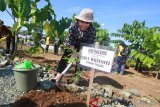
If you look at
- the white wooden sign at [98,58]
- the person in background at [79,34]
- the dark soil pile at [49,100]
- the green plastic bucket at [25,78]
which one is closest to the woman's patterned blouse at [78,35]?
the person in background at [79,34]

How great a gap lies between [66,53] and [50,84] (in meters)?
0.87

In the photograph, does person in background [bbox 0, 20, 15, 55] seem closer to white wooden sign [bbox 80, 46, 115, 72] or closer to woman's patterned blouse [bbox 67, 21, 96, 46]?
woman's patterned blouse [bbox 67, 21, 96, 46]


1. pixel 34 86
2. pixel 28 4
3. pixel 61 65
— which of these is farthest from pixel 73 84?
pixel 28 4

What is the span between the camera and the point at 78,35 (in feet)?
23.2

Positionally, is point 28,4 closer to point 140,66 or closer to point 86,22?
point 86,22

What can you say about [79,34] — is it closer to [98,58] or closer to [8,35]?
[98,58]

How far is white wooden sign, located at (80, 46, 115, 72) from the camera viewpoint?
501cm

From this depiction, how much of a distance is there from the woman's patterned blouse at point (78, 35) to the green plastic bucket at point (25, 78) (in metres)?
1.20

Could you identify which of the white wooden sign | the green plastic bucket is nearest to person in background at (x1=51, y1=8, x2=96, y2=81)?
the green plastic bucket

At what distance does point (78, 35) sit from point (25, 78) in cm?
168

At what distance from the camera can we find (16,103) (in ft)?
18.8

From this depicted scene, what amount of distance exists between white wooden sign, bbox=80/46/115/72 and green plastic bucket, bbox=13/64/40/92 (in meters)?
1.38

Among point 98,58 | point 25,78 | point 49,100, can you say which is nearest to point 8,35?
point 25,78

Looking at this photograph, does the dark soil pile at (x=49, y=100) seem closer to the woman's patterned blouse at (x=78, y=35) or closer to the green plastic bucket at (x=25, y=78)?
the green plastic bucket at (x=25, y=78)
